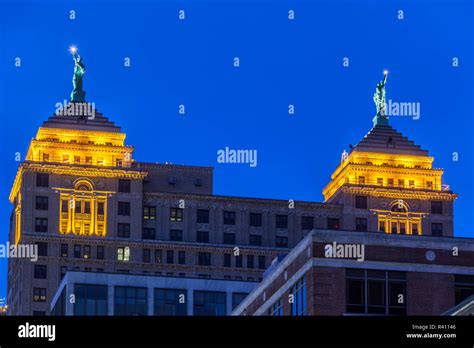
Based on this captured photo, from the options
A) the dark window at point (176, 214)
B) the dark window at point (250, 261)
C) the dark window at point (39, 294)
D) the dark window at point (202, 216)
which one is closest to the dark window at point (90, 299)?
the dark window at point (39, 294)

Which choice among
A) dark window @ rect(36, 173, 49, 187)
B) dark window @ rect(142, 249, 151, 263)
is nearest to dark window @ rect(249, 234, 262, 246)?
dark window @ rect(142, 249, 151, 263)

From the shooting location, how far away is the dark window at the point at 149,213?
632 ft

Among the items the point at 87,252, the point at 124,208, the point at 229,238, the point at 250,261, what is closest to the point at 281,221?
the point at 229,238

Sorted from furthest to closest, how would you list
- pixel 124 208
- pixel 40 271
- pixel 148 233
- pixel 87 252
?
1. pixel 148 233
2. pixel 124 208
3. pixel 87 252
4. pixel 40 271

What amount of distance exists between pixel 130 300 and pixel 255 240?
66.8 m

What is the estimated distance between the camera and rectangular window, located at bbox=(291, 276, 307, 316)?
8750 centimetres

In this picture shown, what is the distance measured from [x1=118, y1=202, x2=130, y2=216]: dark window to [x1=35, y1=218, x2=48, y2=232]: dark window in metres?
9.12

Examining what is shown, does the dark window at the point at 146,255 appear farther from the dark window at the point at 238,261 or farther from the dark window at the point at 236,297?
the dark window at the point at 236,297

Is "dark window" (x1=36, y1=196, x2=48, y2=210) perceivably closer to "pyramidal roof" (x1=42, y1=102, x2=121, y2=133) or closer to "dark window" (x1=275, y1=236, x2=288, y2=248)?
"pyramidal roof" (x1=42, y1=102, x2=121, y2=133)

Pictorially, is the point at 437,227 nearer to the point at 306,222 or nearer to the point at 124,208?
the point at 306,222

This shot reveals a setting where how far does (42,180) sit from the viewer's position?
624ft

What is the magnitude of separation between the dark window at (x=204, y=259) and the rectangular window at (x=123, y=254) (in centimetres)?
863

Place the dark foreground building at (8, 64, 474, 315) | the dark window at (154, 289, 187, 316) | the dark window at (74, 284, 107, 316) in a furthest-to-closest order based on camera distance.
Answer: the dark foreground building at (8, 64, 474, 315)
the dark window at (154, 289, 187, 316)
the dark window at (74, 284, 107, 316)
